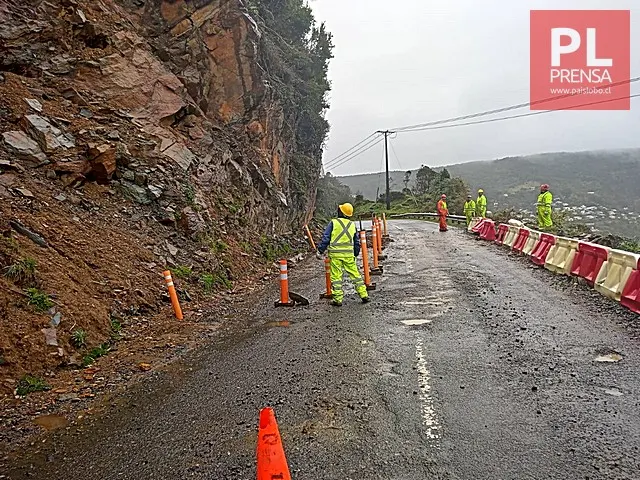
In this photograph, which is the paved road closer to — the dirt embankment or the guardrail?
the dirt embankment

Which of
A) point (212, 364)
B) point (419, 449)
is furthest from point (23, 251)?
point (419, 449)

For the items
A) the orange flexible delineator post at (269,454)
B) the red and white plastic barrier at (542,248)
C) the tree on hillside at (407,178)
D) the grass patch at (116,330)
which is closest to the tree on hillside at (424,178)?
the tree on hillside at (407,178)

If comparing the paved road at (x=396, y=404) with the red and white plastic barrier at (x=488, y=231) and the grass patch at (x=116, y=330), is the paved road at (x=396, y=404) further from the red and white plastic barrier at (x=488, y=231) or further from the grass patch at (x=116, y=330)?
the red and white plastic barrier at (x=488, y=231)

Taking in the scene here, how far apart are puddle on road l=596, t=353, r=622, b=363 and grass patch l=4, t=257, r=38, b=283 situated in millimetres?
7218

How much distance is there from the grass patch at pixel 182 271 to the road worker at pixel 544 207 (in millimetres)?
13328

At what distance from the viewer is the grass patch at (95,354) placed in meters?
6.66

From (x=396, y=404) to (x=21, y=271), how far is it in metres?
5.34

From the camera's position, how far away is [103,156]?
11.3 m

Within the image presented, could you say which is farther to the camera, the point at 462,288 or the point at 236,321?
the point at 462,288

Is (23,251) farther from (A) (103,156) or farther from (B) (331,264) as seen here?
(B) (331,264)

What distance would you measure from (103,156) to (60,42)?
4101 mm

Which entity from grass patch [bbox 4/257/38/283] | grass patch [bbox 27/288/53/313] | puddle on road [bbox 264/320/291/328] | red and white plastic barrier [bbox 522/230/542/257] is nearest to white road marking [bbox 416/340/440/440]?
puddle on road [bbox 264/320/291/328]

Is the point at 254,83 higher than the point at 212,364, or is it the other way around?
the point at 254,83

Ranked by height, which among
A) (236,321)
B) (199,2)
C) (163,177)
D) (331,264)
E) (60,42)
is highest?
(199,2)
